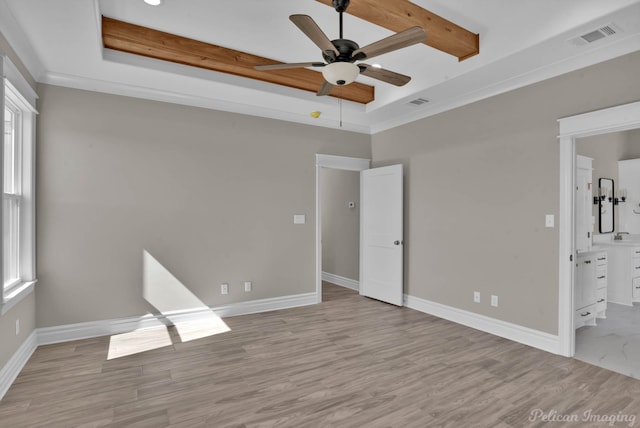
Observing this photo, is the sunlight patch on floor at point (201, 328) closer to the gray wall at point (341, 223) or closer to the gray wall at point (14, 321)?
the gray wall at point (14, 321)

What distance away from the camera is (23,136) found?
3.36m

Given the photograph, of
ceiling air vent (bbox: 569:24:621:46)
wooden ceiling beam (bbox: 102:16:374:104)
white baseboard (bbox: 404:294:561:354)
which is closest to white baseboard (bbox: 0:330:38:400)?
wooden ceiling beam (bbox: 102:16:374:104)

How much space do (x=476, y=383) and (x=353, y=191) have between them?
4069 millimetres

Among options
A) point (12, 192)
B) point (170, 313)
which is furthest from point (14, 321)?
point (170, 313)

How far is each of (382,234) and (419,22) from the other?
3.03m

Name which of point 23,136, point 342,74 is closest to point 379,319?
Answer: point 342,74

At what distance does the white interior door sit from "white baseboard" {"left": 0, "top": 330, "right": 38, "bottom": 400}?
13.6 feet

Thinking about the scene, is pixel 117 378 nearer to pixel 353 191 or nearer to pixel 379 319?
pixel 379 319

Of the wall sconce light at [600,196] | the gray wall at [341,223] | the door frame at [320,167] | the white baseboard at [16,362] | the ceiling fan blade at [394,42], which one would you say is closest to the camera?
the ceiling fan blade at [394,42]

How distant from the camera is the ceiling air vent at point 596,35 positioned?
266cm

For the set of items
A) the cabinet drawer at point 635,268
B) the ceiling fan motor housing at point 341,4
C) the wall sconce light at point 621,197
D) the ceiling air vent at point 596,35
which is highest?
the ceiling fan motor housing at point 341,4

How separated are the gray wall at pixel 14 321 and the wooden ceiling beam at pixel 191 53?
72 centimetres

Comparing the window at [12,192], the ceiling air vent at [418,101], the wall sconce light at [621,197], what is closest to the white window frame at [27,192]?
the window at [12,192]

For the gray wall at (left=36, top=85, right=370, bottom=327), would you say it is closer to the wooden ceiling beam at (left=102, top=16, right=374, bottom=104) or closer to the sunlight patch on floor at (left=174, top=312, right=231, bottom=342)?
the sunlight patch on floor at (left=174, top=312, right=231, bottom=342)
